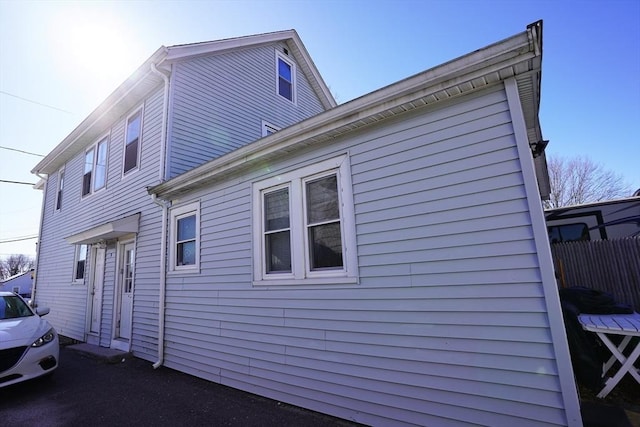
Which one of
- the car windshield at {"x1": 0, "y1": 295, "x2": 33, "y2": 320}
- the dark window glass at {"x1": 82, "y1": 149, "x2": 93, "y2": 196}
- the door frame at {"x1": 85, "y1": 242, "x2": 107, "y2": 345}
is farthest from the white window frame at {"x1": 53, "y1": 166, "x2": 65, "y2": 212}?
the car windshield at {"x1": 0, "y1": 295, "x2": 33, "y2": 320}

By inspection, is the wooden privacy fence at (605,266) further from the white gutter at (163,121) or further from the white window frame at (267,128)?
the white gutter at (163,121)

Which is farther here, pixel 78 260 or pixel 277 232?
pixel 78 260

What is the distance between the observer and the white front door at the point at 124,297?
7.43 meters

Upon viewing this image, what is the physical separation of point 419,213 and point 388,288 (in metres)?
0.87

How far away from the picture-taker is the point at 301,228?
4203mm

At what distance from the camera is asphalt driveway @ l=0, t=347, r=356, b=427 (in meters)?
3.79

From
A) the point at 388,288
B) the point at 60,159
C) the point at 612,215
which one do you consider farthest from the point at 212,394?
the point at 60,159

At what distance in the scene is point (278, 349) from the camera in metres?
4.23

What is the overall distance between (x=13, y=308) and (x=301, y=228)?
6006 mm

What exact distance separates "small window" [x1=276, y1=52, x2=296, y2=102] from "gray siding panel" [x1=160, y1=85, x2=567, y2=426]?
23.2ft

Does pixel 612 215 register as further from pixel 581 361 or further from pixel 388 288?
pixel 388 288

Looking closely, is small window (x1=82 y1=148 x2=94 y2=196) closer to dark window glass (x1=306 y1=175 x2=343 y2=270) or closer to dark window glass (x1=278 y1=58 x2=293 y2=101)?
dark window glass (x1=278 y1=58 x2=293 y2=101)

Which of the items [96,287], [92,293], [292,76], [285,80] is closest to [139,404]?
[96,287]

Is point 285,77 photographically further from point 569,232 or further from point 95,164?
point 569,232
